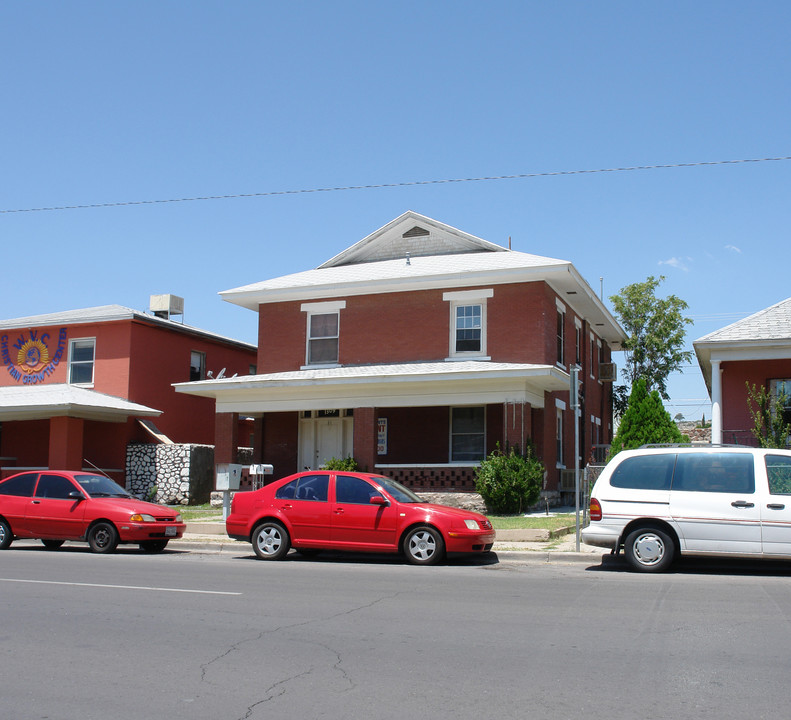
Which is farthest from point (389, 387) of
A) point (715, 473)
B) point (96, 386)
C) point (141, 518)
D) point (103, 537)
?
point (96, 386)

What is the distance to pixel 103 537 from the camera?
1560cm

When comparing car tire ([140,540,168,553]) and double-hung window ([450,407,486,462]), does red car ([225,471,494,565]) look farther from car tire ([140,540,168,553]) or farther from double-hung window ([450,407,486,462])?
double-hung window ([450,407,486,462])

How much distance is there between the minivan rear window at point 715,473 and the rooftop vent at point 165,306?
23.8 meters

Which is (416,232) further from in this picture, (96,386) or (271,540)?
(271,540)

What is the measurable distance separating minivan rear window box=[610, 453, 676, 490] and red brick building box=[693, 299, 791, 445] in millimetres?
7571

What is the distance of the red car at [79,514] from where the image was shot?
15477 mm

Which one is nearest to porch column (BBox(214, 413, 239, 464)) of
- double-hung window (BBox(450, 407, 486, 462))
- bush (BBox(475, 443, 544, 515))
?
double-hung window (BBox(450, 407, 486, 462))

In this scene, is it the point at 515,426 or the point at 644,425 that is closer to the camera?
the point at 515,426

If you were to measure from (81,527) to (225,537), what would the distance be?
319 centimetres

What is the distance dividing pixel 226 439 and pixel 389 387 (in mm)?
5349

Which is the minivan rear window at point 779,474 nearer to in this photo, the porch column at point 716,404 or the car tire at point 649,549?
the car tire at point 649,549

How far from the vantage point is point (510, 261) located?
2448cm

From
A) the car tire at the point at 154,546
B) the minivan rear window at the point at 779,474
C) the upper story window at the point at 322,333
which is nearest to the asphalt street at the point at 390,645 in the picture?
the minivan rear window at the point at 779,474

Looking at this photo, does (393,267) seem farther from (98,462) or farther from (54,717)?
(54,717)
